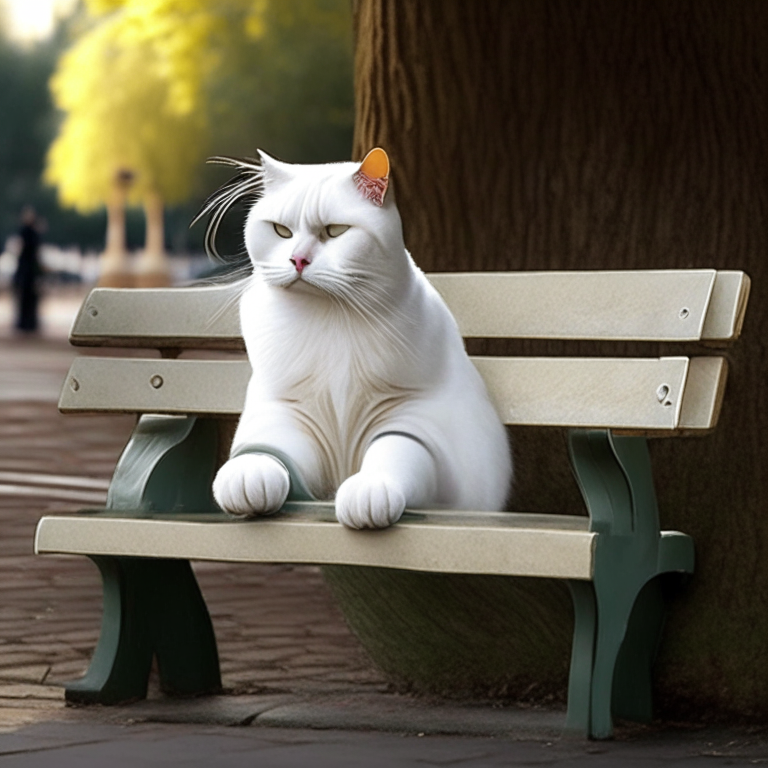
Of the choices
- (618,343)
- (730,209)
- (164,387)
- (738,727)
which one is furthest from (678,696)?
(164,387)

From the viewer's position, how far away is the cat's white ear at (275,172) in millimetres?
4359

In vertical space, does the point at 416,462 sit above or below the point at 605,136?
below

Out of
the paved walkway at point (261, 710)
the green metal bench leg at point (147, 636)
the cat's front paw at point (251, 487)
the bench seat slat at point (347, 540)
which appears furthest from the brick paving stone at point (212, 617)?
the cat's front paw at point (251, 487)

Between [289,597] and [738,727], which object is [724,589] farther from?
[289,597]

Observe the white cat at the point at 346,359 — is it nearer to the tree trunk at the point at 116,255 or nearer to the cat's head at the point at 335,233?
the cat's head at the point at 335,233

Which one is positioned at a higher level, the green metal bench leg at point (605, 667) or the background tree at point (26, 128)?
the background tree at point (26, 128)

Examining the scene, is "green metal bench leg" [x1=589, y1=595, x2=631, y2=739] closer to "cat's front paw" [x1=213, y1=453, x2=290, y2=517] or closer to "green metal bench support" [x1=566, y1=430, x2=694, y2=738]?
"green metal bench support" [x1=566, y1=430, x2=694, y2=738]

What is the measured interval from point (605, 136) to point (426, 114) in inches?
20.3

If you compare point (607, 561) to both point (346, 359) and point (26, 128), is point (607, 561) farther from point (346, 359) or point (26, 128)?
point (26, 128)

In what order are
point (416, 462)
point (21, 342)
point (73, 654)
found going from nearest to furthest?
point (416, 462), point (73, 654), point (21, 342)

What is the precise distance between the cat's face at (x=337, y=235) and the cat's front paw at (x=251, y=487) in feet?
1.44

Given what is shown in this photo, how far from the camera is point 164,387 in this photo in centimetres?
490

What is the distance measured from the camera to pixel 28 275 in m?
29.0

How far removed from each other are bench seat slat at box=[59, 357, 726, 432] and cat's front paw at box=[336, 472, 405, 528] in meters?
0.56
